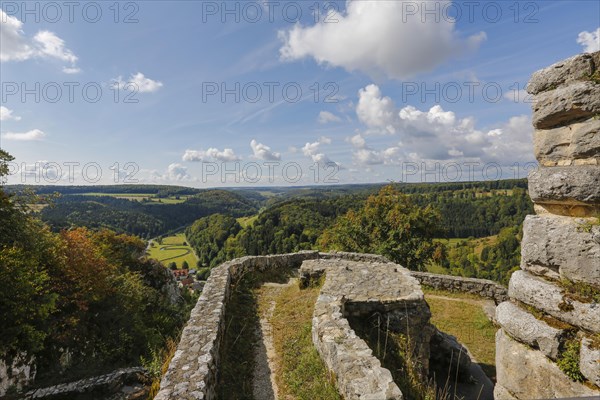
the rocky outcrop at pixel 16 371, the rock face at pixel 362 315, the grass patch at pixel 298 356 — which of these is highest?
the rock face at pixel 362 315

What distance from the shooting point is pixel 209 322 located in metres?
6.99

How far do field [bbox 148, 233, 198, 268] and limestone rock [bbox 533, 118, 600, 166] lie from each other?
8993 cm

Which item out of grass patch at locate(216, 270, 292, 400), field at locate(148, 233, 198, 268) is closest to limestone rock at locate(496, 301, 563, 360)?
grass patch at locate(216, 270, 292, 400)

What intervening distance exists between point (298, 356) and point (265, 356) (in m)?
0.85

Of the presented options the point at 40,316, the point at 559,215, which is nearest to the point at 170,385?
the point at 559,215

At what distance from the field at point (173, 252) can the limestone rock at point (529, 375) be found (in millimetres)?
89184

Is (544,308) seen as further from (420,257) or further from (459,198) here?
(459,198)

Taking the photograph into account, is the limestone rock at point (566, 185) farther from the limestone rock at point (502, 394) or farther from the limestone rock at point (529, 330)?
the limestone rock at point (502, 394)

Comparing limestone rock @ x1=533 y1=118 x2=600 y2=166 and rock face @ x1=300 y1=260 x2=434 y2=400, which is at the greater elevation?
limestone rock @ x1=533 y1=118 x2=600 y2=166

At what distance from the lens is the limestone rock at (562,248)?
302 centimetres

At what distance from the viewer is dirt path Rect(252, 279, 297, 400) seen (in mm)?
5766

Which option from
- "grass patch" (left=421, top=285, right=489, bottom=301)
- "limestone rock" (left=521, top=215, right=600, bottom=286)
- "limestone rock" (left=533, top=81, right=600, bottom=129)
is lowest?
"grass patch" (left=421, top=285, right=489, bottom=301)

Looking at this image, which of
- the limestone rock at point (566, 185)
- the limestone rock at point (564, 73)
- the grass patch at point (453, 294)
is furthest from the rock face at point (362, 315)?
the grass patch at point (453, 294)

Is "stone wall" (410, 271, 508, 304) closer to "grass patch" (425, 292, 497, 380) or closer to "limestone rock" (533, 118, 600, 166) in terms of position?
"grass patch" (425, 292, 497, 380)
